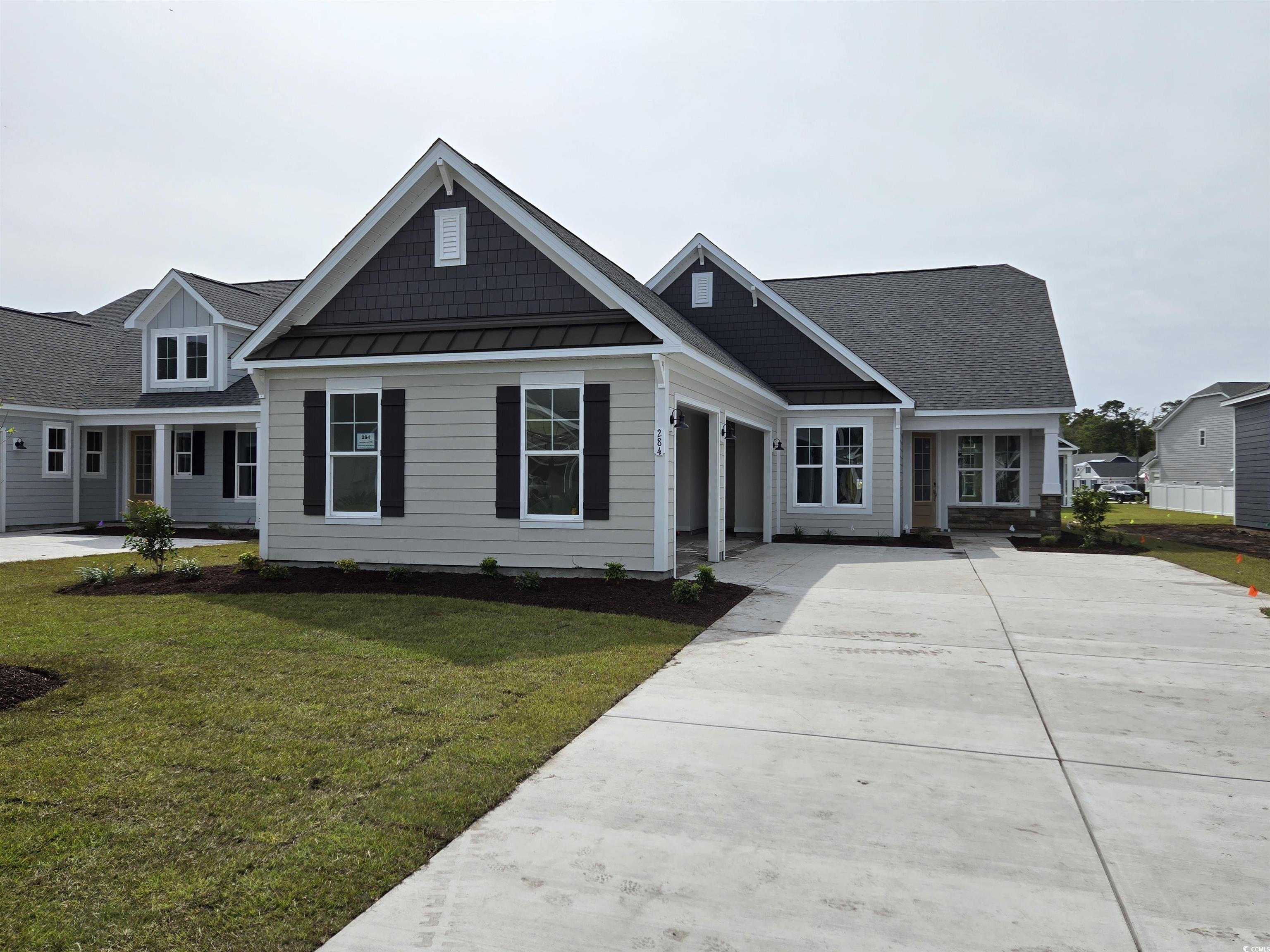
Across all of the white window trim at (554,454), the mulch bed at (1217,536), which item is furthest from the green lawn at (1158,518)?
the white window trim at (554,454)

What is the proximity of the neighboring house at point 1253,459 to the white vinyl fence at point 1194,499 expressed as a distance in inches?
366

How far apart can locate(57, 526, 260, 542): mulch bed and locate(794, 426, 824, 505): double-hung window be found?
40.3 ft

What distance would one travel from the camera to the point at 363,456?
11633 mm

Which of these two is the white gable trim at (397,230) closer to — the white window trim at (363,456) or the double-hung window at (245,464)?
the white window trim at (363,456)

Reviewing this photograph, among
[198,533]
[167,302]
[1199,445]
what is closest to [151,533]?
[198,533]

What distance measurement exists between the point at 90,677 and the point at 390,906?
14.1 feet

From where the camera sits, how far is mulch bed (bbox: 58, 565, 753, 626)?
9094mm

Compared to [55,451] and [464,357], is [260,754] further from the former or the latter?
[55,451]

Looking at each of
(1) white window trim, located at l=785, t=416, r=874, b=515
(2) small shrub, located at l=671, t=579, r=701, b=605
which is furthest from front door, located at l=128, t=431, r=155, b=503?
(2) small shrub, located at l=671, t=579, r=701, b=605

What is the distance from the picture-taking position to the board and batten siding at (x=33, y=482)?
19047mm

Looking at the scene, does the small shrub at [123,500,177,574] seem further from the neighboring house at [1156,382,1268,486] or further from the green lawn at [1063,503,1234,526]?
the neighboring house at [1156,382,1268,486]

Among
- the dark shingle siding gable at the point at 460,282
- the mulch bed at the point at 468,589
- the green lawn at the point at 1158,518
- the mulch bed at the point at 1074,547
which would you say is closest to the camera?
the mulch bed at the point at 468,589

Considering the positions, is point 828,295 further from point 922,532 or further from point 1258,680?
point 1258,680

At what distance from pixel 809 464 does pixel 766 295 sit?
13.5 feet
